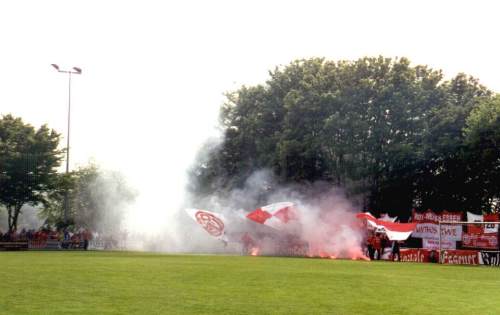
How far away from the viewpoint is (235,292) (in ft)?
60.4

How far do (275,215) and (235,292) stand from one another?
3193cm

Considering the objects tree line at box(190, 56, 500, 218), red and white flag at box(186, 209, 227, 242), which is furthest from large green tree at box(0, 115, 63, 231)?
red and white flag at box(186, 209, 227, 242)

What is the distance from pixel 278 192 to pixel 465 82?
18.5 meters

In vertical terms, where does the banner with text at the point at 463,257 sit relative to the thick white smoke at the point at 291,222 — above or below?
below

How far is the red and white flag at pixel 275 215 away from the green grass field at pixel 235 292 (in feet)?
76.6

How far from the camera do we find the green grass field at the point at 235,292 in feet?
49.2

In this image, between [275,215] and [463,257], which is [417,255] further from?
[275,215]

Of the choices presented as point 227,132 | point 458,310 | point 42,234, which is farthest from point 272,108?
point 458,310

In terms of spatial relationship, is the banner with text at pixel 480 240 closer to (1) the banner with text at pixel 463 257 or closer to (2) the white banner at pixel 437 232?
(2) the white banner at pixel 437 232

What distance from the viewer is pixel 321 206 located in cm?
5700

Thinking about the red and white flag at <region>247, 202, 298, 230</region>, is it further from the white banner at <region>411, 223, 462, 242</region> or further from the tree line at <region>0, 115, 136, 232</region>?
the tree line at <region>0, 115, 136, 232</region>

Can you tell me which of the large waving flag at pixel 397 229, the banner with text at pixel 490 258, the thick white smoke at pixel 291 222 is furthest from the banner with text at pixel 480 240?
the thick white smoke at pixel 291 222

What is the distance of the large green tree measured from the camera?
6800 centimetres

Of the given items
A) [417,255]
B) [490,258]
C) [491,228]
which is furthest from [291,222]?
[490,258]
